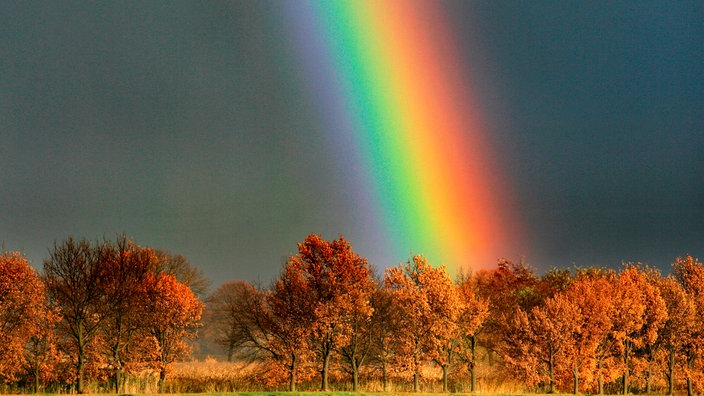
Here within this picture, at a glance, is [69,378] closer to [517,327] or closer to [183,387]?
[183,387]

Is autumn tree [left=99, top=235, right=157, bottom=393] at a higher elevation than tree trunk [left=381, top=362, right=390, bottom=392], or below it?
higher

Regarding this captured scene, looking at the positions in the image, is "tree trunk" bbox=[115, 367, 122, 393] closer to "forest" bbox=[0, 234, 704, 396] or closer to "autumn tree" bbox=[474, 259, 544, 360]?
"forest" bbox=[0, 234, 704, 396]

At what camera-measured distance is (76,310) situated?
184 ft

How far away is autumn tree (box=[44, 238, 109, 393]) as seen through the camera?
185 feet

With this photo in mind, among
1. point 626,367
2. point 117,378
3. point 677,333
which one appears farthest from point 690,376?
point 117,378

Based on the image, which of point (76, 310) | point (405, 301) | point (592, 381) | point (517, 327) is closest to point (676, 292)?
point (592, 381)

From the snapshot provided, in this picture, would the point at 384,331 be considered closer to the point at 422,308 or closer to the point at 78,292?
the point at 422,308

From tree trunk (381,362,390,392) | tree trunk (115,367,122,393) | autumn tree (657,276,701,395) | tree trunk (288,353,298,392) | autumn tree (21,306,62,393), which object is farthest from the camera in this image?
autumn tree (657,276,701,395)

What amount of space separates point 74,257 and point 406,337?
32.5m

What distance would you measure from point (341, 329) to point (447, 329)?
10850 mm

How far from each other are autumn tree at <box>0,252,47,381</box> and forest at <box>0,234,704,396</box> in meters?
0.12

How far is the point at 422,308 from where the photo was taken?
65500mm

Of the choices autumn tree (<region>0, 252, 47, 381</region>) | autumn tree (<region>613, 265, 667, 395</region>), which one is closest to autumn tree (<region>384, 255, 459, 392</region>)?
autumn tree (<region>613, 265, 667, 395</region>)

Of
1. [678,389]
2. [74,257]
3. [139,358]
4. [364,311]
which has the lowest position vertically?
[678,389]
